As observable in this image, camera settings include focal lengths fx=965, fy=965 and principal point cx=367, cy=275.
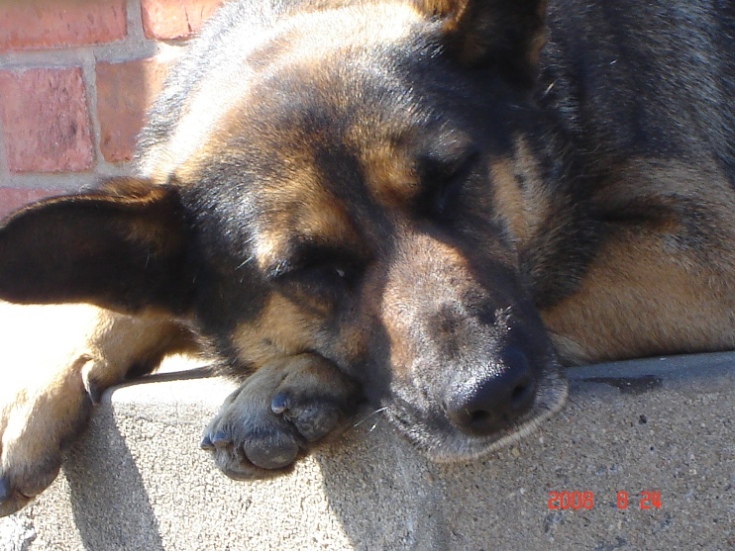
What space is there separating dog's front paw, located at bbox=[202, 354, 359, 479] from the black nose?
0.79 ft

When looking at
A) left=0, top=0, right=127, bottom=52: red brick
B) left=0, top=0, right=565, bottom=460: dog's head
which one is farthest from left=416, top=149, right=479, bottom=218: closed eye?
left=0, top=0, right=127, bottom=52: red brick

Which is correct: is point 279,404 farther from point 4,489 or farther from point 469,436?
point 4,489

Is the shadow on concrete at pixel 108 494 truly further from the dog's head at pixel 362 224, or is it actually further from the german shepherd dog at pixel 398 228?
the dog's head at pixel 362 224

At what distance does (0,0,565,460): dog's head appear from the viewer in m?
1.52

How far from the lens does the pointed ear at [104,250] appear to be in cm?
168

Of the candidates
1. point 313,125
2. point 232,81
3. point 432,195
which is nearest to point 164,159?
point 232,81

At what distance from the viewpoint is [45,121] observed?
3045 millimetres

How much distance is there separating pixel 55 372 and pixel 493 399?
990 mm

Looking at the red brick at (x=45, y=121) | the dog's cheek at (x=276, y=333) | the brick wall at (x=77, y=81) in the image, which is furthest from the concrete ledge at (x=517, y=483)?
the red brick at (x=45, y=121)

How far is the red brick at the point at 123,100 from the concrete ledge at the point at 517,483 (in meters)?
1.32

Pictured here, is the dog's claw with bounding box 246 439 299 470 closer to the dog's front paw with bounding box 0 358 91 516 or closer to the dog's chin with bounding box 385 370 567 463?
the dog's chin with bounding box 385 370 567 463

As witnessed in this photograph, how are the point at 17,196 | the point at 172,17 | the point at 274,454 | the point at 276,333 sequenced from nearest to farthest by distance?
the point at 274,454, the point at 276,333, the point at 172,17, the point at 17,196

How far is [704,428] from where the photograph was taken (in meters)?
1.43

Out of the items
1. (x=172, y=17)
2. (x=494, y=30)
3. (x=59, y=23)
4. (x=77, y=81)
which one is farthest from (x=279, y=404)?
(x=59, y=23)
